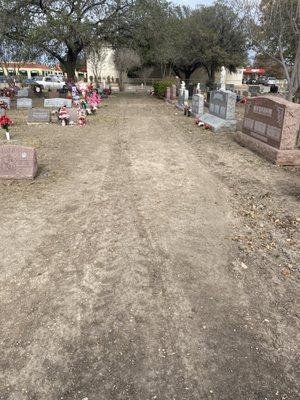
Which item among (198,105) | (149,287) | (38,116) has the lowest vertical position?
(149,287)

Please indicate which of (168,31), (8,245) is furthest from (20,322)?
(168,31)

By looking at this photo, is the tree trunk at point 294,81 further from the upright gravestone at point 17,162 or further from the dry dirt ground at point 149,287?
the upright gravestone at point 17,162

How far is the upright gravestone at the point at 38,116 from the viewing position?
15945 mm

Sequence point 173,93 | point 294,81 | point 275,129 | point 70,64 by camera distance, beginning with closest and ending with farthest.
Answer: point 275,129
point 294,81
point 173,93
point 70,64

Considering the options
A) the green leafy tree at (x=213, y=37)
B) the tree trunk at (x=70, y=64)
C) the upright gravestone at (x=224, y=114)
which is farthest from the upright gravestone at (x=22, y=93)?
the upright gravestone at (x=224, y=114)

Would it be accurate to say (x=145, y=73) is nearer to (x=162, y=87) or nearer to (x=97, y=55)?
(x=97, y=55)

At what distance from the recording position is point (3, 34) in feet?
75.5

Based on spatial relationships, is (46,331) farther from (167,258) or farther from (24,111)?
(24,111)

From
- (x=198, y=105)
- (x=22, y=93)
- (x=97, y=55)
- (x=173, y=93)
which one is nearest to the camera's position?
(x=198, y=105)

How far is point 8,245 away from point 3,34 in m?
22.9

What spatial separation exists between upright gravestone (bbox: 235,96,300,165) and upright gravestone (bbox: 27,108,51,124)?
9.58 meters

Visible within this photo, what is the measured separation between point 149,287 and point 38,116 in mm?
13883

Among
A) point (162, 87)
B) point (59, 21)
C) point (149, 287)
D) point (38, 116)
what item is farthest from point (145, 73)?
point (149, 287)

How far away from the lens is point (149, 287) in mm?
4211
